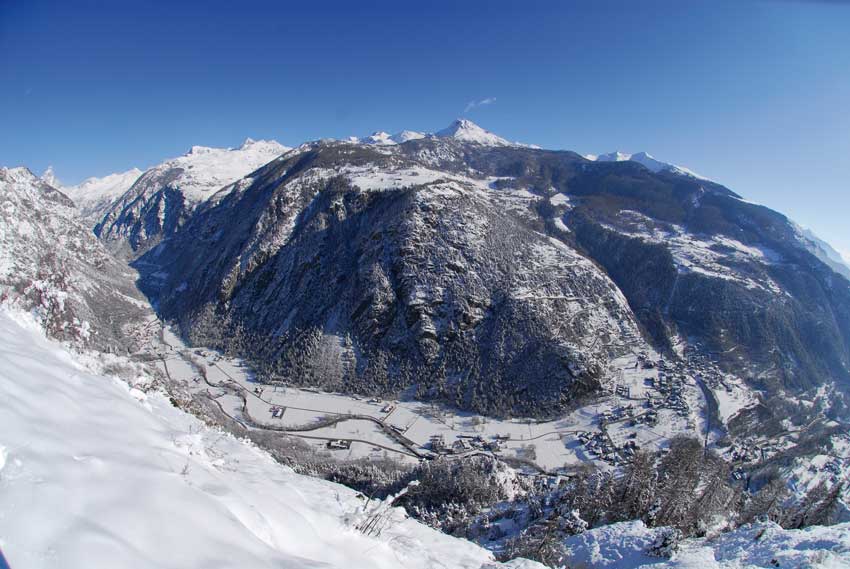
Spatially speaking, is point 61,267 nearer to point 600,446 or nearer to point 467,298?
point 467,298

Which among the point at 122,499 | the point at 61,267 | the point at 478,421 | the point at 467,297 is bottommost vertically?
the point at 478,421

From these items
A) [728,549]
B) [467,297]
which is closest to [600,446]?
[467,297]

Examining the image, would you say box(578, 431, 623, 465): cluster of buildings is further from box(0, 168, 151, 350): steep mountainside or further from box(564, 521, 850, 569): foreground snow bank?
box(0, 168, 151, 350): steep mountainside

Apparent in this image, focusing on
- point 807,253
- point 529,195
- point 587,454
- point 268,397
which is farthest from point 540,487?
point 807,253

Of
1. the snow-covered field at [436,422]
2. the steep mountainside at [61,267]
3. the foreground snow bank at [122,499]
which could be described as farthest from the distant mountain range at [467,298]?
the foreground snow bank at [122,499]

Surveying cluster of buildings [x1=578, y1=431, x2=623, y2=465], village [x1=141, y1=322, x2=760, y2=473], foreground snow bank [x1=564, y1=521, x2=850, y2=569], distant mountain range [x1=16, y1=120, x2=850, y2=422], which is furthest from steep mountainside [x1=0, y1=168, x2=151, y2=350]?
cluster of buildings [x1=578, y1=431, x2=623, y2=465]

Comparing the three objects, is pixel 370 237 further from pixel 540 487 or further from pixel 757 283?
pixel 757 283

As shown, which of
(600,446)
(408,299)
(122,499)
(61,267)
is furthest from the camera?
(61,267)
